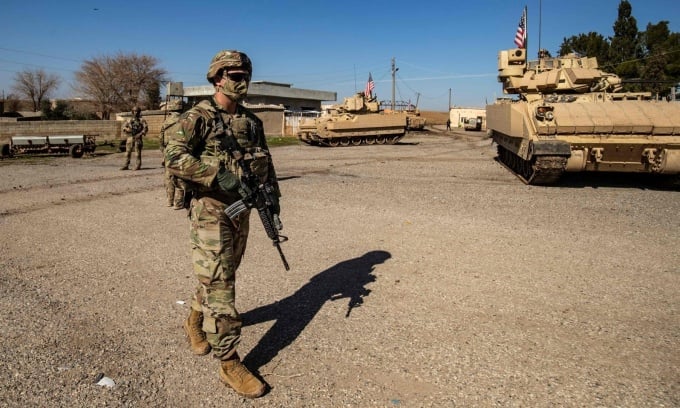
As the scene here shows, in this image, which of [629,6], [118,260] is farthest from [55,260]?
[629,6]

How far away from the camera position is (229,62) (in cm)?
302

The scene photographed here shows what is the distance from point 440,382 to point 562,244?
3857 millimetres

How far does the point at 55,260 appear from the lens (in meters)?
5.64

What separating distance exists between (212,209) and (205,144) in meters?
0.40

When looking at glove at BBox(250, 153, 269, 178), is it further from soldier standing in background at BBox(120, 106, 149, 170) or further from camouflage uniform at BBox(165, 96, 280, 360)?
soldier standing in background at BBox(120, 106, 149, 170)

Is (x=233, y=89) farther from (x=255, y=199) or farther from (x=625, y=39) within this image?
(x=625, y=39)

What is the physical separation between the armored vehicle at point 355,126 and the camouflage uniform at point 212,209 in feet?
72.3

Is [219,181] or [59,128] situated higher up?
[59,128]

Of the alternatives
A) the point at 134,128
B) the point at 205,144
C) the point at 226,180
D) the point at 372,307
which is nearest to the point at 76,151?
the point at 134,128

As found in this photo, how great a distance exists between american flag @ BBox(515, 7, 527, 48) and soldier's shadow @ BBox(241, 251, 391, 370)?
16.2m

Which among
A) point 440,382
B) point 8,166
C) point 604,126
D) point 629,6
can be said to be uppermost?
point 629,6

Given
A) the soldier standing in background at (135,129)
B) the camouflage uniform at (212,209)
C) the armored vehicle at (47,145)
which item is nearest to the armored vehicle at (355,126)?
the armored vehicle at (47,145)

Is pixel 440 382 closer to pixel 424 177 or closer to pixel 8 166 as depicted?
pixel 424 177

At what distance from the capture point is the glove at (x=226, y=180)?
9.32 feet
